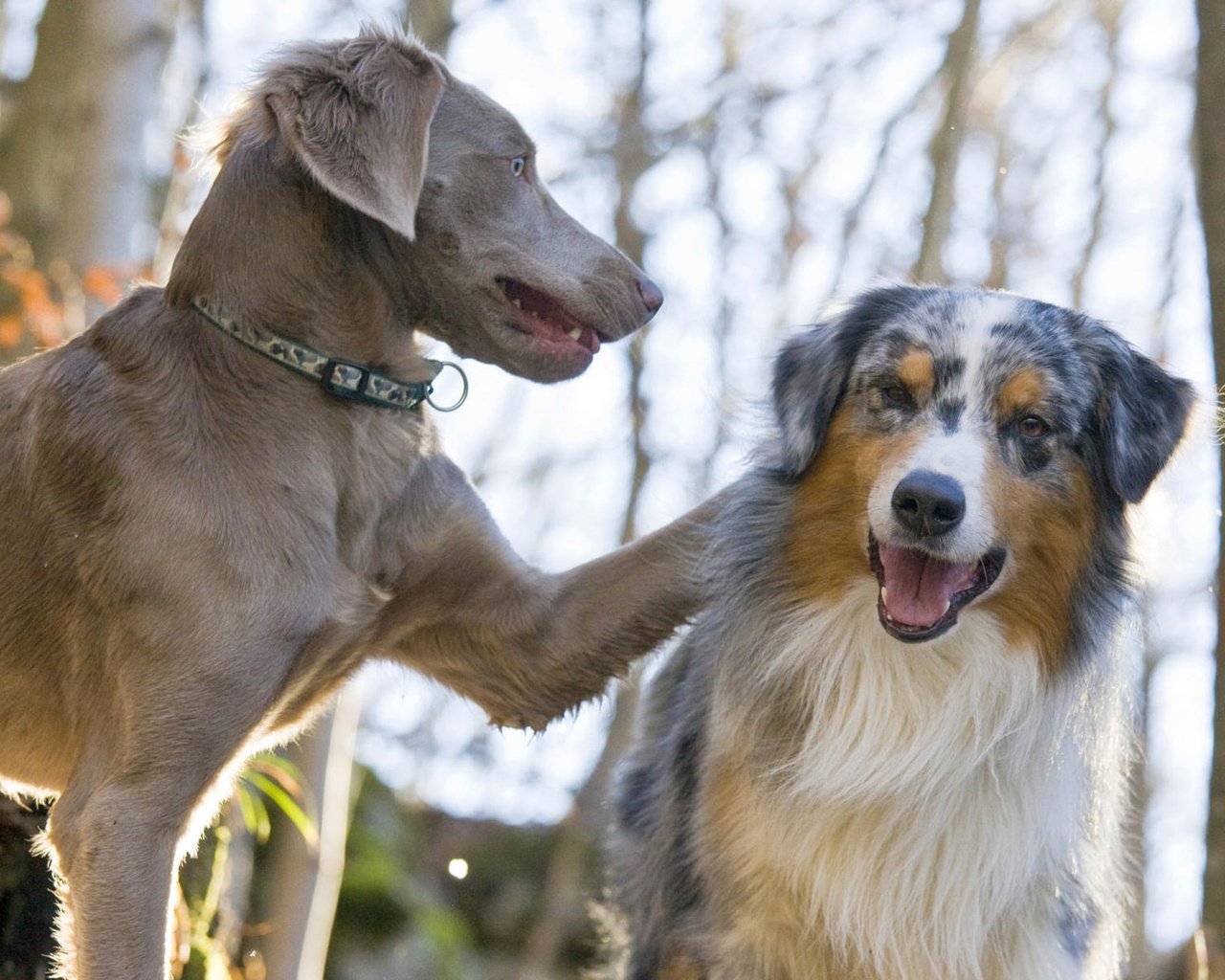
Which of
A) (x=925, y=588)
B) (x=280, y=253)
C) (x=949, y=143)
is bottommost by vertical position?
(x=925, y=588)

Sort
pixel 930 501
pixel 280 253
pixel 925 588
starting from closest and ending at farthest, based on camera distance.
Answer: pixel 930 501
pixel 280 253
pixel 925 588

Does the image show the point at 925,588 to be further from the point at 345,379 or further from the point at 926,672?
the point at 345,379

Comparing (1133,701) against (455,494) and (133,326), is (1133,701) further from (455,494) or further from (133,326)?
(133,326)

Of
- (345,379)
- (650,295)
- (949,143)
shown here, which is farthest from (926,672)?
(949,143)

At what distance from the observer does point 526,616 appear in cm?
382

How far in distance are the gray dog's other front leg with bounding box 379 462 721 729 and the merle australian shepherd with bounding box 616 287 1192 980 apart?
219 mm

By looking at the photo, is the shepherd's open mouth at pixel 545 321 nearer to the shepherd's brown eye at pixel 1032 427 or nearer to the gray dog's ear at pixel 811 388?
the gray dog's ear at pixel 811 388

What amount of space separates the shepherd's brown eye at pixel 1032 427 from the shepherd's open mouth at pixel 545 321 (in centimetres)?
107

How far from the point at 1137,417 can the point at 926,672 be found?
85 centimetres

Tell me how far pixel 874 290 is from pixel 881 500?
88 centimetres

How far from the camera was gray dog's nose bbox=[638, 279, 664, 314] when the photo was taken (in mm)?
3758

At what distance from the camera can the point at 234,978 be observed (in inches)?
212

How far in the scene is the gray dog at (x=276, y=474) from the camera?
3.22 meters

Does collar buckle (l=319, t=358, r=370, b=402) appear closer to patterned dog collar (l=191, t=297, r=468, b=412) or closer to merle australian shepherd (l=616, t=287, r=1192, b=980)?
patterned dog collar (l=191, t=297, r=468, b=412)
